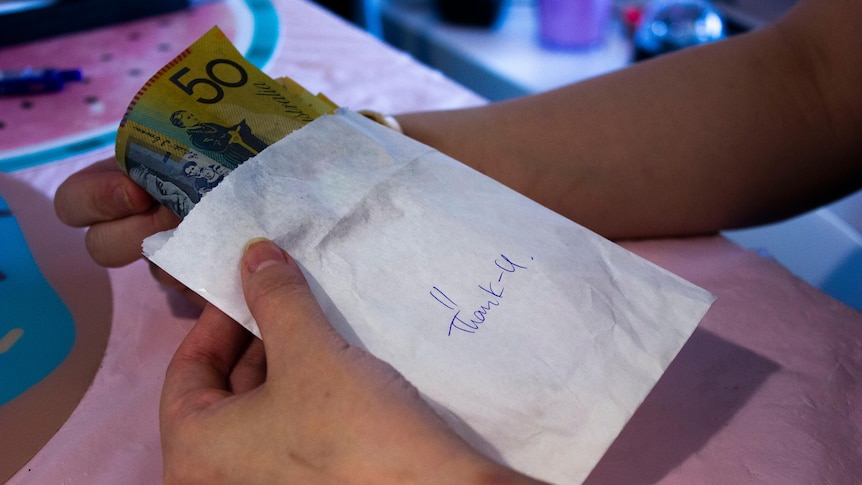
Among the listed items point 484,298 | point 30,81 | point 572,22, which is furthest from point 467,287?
point 572,22

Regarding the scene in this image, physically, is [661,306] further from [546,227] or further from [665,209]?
[665,209]

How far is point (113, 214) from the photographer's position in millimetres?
489

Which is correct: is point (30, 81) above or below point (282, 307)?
below

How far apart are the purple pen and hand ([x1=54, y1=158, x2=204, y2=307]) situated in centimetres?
35

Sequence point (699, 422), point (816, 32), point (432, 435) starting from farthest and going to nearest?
1. point (816, 32)
2. point (699, 422)
3. point (432, 435)

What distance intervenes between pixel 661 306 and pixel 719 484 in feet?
0.40

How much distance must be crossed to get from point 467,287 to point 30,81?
2.25 ft

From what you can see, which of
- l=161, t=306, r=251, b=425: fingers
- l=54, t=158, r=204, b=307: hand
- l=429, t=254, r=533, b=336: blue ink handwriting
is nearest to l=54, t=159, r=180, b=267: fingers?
l=54, t=158, r=204, b=307: hand

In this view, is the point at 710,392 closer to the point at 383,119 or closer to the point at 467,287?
the point at 467,287

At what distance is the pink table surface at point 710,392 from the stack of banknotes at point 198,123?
133 millimetres

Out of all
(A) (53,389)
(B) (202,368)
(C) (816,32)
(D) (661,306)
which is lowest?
(A) (53,389)

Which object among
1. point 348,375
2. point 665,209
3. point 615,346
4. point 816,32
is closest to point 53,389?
point 348,375

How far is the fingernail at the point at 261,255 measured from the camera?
0.35 metres

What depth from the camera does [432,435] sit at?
0.30 m
